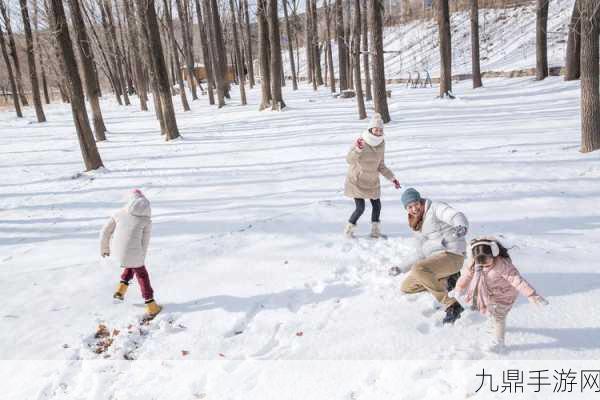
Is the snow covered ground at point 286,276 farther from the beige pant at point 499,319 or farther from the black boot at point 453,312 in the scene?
the beige pant at point 499,319

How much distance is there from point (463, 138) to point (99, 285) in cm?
953

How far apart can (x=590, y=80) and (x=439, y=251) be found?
22.1ft

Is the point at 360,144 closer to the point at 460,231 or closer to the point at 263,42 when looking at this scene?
the point at 460,231

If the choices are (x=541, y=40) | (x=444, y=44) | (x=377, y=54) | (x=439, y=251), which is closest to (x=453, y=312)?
(x=439, y=251)

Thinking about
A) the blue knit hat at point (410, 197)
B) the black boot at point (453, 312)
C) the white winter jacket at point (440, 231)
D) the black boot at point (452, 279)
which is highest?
the blue knit hat at point (410, 197)

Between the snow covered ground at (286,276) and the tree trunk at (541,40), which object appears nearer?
the snow covered ground at (286,276)

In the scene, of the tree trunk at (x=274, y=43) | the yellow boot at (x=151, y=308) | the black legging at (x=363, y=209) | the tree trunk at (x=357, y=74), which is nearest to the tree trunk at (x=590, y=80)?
the black legging at (x=363, y=209)

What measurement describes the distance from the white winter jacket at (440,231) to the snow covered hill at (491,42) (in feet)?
80.1

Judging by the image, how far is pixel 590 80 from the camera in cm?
809

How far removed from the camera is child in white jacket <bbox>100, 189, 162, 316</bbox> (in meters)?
4.37

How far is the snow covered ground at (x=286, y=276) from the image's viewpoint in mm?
3457

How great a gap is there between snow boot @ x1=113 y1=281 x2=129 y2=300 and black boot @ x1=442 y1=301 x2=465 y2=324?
3440 millimetres

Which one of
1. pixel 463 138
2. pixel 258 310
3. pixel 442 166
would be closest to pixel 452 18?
pixel 463 138

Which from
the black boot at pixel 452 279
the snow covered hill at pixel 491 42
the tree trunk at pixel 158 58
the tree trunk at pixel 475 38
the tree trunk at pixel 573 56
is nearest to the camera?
the black boot at pixel 452 279
